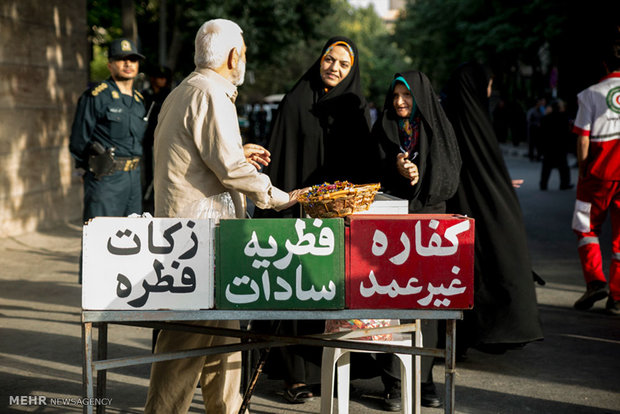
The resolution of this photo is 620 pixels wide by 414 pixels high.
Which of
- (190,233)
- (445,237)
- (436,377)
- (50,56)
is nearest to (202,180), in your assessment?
(190,233)

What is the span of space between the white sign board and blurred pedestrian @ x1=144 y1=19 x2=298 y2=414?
490mm

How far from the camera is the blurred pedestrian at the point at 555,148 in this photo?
58.1 feet

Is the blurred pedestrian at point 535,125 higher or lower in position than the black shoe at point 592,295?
higher

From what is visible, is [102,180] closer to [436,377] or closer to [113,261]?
[436,377]

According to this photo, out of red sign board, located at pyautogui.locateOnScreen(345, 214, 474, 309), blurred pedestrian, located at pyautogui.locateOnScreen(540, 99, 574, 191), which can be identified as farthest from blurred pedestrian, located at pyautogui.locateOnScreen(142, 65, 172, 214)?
blurred pedestrian, located at pyautogui.locateOnScreen(540, 99, 574, 191)

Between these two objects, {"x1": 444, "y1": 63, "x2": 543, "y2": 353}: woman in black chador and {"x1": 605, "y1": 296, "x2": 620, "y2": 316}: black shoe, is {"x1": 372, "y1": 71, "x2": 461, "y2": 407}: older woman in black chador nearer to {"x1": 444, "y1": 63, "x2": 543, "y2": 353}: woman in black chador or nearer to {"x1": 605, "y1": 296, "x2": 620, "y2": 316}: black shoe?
{"x1": 444, "y1": 63, "x2": 543, "y2": 353}: woman in black chador

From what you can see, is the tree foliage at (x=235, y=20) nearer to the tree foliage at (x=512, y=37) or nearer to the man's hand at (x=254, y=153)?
the tree foliage at (x=512, y=37)

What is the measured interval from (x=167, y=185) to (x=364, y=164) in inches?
63.5

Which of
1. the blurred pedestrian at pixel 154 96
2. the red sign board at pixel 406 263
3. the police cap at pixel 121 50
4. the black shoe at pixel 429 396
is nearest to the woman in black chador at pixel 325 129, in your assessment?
the black shoe at pixel 429 396

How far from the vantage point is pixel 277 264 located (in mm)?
3322

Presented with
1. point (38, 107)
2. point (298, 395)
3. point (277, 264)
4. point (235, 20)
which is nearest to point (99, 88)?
point (298, 395)

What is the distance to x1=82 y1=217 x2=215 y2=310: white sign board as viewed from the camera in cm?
328

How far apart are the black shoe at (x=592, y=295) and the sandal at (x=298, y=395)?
3.27 meters

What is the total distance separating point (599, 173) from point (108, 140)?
Result: 411 centimetres
